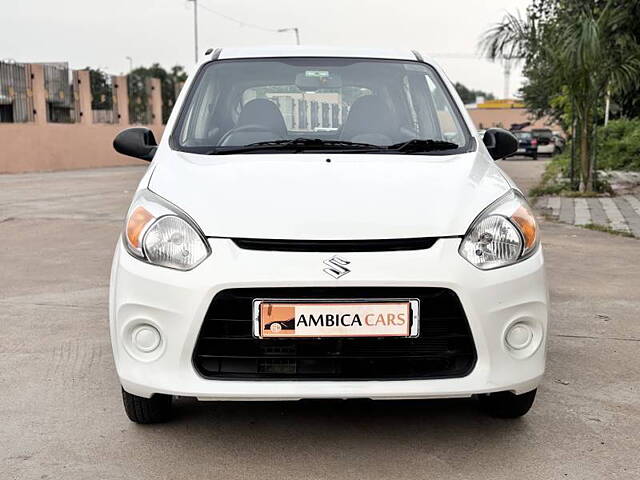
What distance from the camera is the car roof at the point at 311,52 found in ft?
14.9

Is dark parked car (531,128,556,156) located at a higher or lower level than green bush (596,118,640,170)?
lower

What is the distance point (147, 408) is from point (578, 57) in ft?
36.7

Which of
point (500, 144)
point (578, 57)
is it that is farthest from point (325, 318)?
point (578, 57)

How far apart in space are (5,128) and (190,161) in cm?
2329

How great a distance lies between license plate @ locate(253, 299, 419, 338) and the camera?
2.91 meters

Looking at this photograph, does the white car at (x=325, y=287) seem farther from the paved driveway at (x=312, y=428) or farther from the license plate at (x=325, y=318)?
the paved driveway at (x=312, y=428)

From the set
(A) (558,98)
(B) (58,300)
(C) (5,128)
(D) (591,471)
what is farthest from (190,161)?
(C) (5,128)

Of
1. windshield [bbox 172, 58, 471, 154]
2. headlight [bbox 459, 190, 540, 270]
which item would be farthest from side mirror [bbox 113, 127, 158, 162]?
headlight [bbox 459, 190, 540, 270]

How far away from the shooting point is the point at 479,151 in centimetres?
387

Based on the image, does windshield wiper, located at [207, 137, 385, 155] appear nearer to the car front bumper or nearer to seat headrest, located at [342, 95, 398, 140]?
seat headrest, located at [342, 95, 398, 140]

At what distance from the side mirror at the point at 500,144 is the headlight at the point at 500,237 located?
1121 millimetres

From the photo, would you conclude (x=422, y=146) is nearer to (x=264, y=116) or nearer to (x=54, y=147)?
(x=264, y=116)

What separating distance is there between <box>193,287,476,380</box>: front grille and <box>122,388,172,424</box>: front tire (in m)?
0.48

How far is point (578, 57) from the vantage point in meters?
13.0
